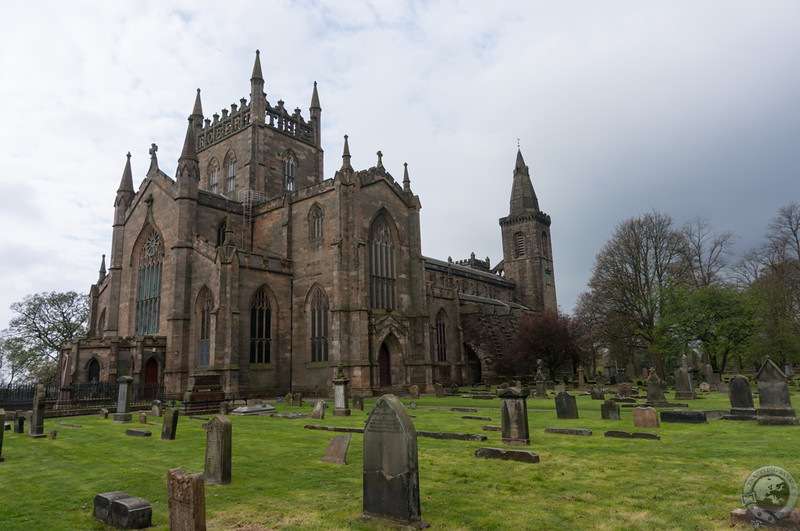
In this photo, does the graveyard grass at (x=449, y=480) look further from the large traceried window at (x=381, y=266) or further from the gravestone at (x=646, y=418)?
the large traceried window at (x=381, y=266)

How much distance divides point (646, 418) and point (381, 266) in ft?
72.6

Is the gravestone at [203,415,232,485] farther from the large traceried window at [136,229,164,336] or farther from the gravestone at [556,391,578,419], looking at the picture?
the large traceried window at [136,229,164,336]

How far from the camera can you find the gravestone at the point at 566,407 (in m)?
16.0

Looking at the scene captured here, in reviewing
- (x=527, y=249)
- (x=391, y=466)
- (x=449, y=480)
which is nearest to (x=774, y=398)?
(x=449, y=480)

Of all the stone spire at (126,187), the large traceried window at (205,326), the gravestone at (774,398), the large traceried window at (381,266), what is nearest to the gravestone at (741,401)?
the gravestone at (774,398)

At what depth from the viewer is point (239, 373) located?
28.5m

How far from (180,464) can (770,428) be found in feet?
45.3

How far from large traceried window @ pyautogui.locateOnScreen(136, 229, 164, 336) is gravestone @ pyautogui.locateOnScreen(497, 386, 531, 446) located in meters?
27.9

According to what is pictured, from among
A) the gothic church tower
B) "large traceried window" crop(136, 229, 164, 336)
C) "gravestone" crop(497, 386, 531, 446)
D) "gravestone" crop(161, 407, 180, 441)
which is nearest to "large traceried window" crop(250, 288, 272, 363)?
"large traceried window" crop(136, 229, 164, 336)

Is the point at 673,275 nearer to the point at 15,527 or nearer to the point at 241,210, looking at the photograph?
the point at 241,210

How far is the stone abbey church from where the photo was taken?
1149 inches

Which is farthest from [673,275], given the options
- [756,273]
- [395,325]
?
[395,325]

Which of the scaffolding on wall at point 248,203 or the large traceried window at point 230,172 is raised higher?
the large traceried window at point 230,172

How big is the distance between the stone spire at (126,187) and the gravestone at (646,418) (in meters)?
36.7
